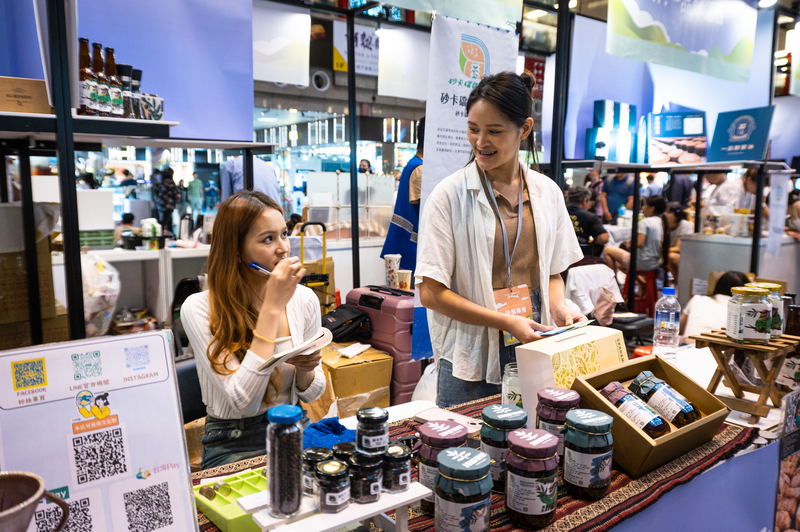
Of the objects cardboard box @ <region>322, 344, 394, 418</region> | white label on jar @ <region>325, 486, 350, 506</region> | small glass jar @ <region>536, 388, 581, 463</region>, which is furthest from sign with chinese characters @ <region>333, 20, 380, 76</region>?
white label on jar @ <region>325, 486, 350, 506</region>

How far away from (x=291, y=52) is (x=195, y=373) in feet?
13.5

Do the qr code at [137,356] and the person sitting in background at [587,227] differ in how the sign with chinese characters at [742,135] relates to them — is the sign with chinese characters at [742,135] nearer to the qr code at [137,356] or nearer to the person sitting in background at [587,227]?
the person sitting in background at [587,227]

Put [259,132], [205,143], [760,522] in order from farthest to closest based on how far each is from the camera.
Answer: [259,132], [205,143], [760,522]

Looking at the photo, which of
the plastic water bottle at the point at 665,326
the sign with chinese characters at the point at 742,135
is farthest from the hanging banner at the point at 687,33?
the plastic water bottle at the point at 665,326

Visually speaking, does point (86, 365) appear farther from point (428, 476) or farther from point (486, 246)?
point (486, 246)

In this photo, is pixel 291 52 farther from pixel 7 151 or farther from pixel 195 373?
pixel 195 373

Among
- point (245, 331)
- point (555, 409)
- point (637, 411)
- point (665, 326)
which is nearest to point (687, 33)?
point (665, 326)

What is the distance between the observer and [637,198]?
534 centimetres

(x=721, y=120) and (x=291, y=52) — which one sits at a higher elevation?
(x=291, y=52)

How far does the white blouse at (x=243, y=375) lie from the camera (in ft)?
5.21

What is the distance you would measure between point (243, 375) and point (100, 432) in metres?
0.72

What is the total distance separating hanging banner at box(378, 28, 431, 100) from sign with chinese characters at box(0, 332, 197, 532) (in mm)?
5180

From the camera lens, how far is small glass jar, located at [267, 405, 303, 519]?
850 mm

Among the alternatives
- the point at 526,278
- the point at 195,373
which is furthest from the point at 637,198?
the point at 195,373
